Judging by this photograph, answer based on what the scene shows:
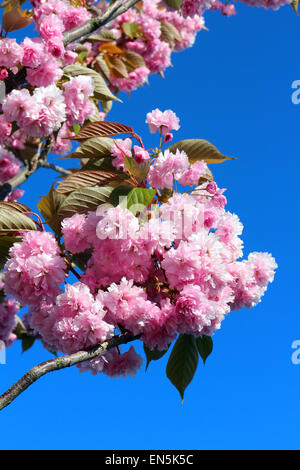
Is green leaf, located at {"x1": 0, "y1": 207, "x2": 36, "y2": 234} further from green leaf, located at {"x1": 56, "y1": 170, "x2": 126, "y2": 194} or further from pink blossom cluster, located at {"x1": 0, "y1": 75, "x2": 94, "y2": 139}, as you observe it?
pink blossom cluster, located at {"x1": 0, "y1": 75, "x2": 94, "y2": 139}

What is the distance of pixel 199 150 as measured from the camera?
2141 millimetres

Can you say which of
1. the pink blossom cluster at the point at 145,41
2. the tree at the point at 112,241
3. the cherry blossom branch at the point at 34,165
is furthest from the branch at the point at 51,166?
the tree at the point at 112,241

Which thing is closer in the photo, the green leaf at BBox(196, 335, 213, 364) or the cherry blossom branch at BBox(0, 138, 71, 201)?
the green leaf at BBox(196, 335, 213, 364)

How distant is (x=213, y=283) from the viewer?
69.9 inches

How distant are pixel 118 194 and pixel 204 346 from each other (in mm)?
793

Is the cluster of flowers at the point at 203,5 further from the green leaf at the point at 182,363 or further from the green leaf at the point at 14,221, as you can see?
the green leaf at the point at 182,363

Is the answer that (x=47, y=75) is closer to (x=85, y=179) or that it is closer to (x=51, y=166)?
(x=85, y=179)

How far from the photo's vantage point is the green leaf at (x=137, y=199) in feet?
5.94

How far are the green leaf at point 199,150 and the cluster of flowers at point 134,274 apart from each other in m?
0.14

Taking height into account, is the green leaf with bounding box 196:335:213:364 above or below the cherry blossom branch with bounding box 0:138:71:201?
below

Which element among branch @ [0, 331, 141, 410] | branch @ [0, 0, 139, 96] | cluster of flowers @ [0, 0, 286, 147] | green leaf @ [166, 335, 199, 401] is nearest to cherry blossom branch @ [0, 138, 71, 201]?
cluster of flowers @ [0, 0, 286, 147]

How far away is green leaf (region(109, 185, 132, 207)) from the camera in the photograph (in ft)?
6.28

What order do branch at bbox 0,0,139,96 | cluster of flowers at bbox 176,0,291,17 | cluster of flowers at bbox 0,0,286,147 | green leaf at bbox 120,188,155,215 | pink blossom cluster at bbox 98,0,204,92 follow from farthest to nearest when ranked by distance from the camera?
pink blossom cluster at bbox 98,0,204,92, cluster of flowers at bbox 176,0,291,17, branch at bbox 0,0,139,96, cluster of flowers at bbox 0,0,286,147, green leaf at bbox 120,188,155,215

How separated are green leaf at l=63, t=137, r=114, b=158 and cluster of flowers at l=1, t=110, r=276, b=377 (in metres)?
0.31
